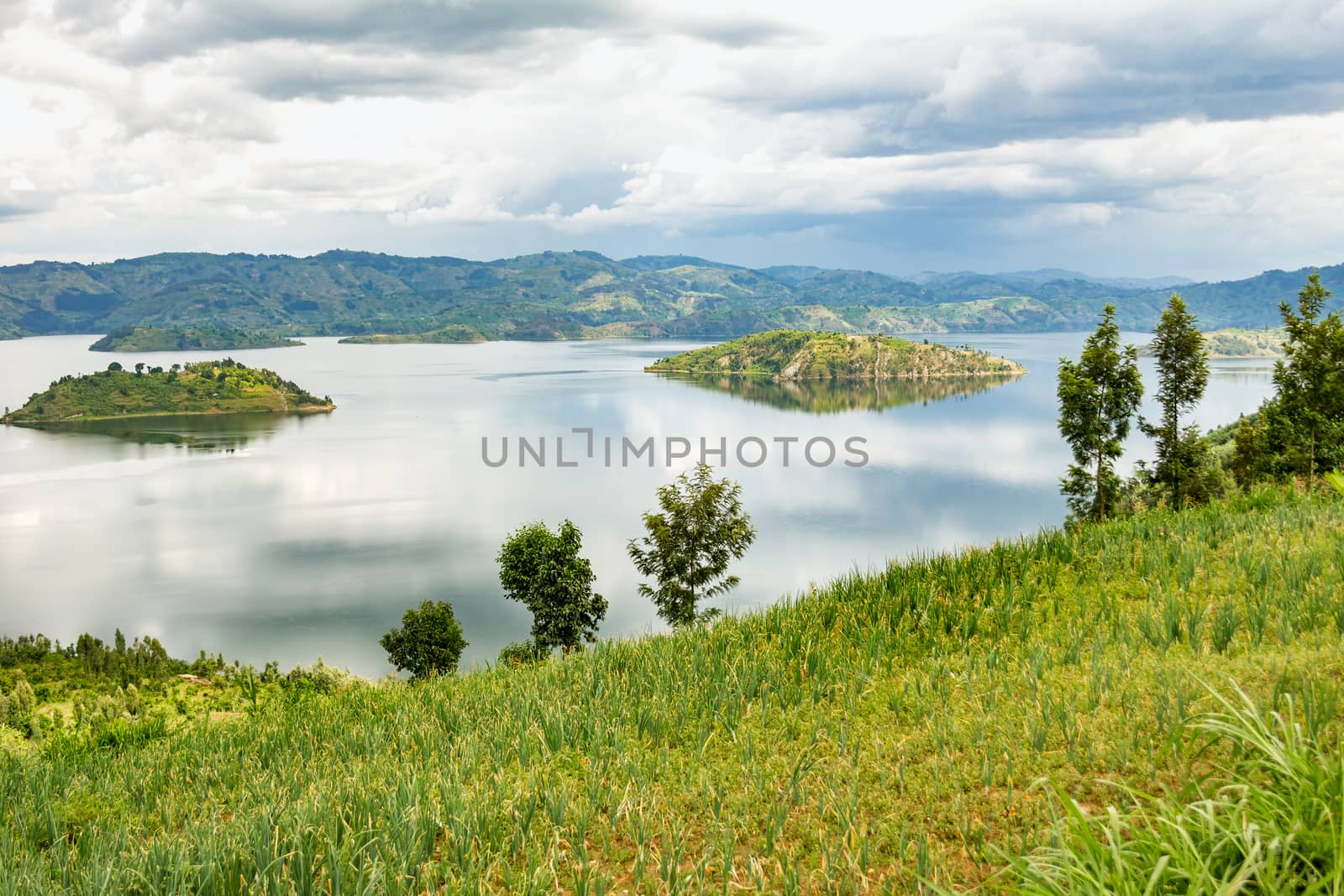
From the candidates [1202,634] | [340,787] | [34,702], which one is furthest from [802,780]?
[34,702]

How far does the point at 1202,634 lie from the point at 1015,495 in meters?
83.2

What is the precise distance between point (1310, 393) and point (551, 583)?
3130 cm

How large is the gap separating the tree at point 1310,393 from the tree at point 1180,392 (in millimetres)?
3586

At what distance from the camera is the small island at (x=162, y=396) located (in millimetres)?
158500

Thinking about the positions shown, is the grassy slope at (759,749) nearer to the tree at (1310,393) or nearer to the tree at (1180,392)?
the tree at (1310,393)

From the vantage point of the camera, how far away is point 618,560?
63.2 m

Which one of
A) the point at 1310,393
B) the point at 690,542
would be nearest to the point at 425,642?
the point at 690,542

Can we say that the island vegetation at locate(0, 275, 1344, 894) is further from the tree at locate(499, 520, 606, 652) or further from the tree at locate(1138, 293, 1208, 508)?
the tree at locate(1138, 293, 1208, 508)

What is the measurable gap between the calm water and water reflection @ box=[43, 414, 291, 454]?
1.07m

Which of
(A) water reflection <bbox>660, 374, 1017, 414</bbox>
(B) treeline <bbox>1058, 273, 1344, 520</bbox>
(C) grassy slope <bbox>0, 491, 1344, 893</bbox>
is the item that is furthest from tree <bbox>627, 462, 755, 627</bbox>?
(A) water reflection <bbox>660, 374, 1017, 414</bbox>

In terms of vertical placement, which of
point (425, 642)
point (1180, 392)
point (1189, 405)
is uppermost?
point (1180, 392)

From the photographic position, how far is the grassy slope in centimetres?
421

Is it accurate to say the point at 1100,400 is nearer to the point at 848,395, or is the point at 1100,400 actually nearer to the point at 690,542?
the point at 690,542

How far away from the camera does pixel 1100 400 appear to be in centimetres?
3491
